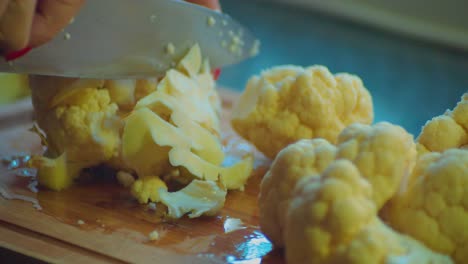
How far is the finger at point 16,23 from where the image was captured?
0.79 meters

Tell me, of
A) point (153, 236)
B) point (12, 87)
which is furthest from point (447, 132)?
point (12, 87)

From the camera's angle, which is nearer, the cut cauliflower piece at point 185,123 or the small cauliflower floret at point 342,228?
the small cauliflower floret at point 342,228

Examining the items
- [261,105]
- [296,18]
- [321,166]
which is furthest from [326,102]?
[296,18]

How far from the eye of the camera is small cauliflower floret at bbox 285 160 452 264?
651mm

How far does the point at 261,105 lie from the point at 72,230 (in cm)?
47

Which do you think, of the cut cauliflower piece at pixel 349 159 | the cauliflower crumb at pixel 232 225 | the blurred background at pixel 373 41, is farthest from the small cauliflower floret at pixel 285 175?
the blurred background at pixel 373 41

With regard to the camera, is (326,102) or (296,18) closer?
(326,102)

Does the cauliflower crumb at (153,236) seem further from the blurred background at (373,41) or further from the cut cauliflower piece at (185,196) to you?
the blurred background at (373,41)

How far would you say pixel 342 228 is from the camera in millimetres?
653

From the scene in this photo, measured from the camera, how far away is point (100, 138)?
1.07 metres

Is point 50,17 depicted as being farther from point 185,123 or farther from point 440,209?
point 440,209

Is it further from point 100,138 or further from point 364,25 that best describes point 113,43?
point 364,25

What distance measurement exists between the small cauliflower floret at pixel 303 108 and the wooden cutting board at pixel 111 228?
0.13m

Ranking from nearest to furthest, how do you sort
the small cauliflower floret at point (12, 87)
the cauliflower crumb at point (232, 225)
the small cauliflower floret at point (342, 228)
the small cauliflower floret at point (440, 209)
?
the small cauliflower floret at point (342, 228), the small cauliflower floret at point (440, 209), the cauliflower crumb at point (232, 225), the small cauliflower floret at point (12, 87)
